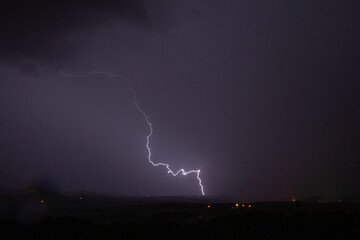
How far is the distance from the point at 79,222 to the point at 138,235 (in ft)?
14.8

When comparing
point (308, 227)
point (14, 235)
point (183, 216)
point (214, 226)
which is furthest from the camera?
point (183, 216)

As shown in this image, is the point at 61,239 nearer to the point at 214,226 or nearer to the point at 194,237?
the point at 194,237

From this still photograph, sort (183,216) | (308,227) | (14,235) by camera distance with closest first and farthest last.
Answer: (14,235) < (308,227) < (183,216)

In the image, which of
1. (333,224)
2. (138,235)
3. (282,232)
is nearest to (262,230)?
(282,232)

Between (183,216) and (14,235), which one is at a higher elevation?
(183,216)

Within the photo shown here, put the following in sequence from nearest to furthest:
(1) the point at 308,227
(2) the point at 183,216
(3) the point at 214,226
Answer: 1. (1) the point at 308,227
2. (3) the point at 214,226
3. (2) the point at 183,216

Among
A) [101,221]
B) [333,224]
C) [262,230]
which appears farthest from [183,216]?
[333,224]

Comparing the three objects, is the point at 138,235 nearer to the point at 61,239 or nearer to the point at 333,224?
the point at 61,239

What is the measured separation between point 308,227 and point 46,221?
578 inches

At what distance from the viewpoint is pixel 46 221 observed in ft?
76.8

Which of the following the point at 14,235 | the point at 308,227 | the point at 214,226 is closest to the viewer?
the point at 14,235

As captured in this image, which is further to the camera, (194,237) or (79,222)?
(79,222)

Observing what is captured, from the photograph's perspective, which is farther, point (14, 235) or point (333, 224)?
point (333, 224)

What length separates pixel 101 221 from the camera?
31688 millimetres
